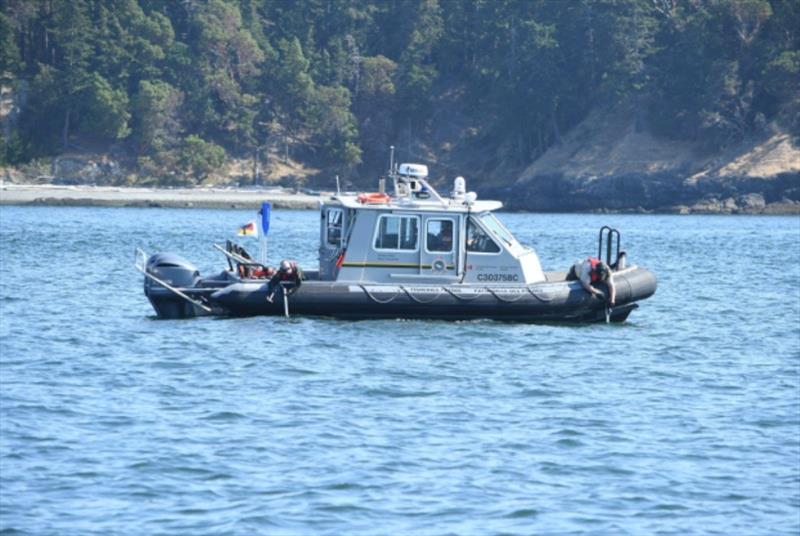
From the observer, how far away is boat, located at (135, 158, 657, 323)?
24578mm

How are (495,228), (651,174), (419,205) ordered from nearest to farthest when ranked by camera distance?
(419,205) < (495,228) < (651,174)

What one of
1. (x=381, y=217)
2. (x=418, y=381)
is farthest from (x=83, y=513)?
(x=381, y=217)

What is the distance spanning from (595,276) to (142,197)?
6770cm

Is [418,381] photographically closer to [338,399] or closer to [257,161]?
[338,399]

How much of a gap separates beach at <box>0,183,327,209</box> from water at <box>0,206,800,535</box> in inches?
Answer: 2257

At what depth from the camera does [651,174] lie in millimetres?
88000

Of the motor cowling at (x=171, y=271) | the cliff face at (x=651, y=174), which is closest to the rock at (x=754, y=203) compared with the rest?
the cliff face at (x=651, y=174)

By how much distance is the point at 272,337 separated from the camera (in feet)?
78.1

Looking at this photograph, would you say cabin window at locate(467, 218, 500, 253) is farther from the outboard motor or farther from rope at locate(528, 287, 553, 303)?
the outboard motor

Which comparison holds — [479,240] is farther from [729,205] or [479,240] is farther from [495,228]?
[729,205]

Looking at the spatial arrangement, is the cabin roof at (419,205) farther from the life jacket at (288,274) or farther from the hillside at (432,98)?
the hillside at (432,98)

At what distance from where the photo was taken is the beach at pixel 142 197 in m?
87.0

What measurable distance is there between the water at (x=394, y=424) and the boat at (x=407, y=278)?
0.35m

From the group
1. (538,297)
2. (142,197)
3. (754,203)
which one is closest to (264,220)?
(538,297)
